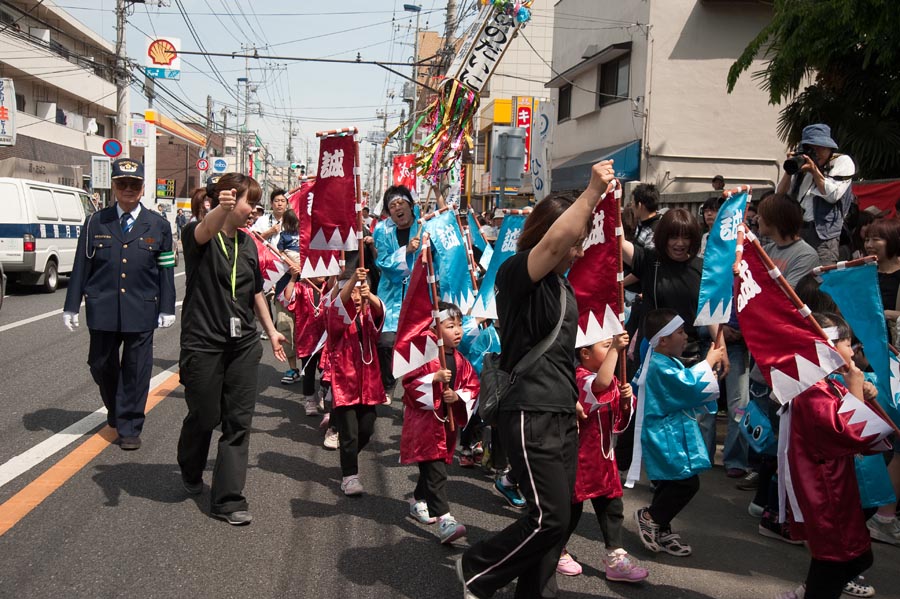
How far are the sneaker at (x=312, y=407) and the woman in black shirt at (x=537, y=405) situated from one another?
4.17 metres

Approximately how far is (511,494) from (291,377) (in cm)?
419

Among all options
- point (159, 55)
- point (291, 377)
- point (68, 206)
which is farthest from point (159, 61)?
point (291, 377)

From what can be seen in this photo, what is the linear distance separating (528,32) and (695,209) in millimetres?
29825

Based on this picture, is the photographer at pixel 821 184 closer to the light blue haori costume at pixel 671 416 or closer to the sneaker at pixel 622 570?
the light blue haori costume at pixel 671 416

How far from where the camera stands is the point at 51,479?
501 cm

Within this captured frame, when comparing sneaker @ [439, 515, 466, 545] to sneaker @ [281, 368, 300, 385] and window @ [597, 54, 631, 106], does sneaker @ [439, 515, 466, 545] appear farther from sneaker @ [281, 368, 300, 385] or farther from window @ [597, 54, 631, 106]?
window @ [597, 54, 631, 106]

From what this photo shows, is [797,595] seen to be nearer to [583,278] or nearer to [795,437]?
[795,437]

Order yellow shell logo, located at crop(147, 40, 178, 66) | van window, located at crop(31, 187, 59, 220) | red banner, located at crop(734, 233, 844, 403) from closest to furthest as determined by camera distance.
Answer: red banner, located at crop(734, 233, 844, 403) → van window, located at crop(31, 187, 59, 220) → yellow shell logo, located at crop(147, 40, 178, 66)

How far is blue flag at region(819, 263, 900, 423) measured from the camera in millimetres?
3809

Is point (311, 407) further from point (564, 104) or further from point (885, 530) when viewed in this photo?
point (564, 104)

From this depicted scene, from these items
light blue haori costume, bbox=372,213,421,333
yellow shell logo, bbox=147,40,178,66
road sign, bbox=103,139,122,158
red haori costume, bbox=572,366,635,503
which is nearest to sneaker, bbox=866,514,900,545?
red haori costume, bbox=572,366,635,503

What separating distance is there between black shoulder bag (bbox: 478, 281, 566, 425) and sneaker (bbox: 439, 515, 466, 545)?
36.8 inches

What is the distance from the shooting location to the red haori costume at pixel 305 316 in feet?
23.2

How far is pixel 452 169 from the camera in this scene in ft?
28.4
